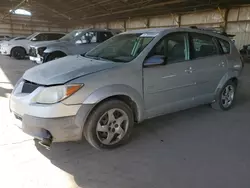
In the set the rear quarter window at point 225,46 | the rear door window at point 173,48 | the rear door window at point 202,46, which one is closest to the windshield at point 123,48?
the rear door window at point 173,48

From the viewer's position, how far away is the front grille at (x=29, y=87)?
2.56 meters

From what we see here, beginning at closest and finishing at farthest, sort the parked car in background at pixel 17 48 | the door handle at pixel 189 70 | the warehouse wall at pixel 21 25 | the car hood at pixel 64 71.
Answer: the car hood at pixel 64 71 → the door handle at pixel 189 70 → the parked car in background at pixel 17 48 → the warehouse wall at pixel 21 25

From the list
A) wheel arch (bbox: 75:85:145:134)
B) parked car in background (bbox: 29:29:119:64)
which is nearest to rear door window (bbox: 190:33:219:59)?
wheel arch (bbox: 75:85:145:134)

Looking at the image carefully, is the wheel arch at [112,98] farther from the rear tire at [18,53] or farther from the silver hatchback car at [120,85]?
the rear tire at [18,53]

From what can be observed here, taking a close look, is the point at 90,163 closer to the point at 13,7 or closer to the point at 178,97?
the point at 178,97

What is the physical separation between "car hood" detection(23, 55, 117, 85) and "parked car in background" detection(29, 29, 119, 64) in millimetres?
5910

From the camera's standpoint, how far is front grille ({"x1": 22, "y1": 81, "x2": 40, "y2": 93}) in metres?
2.56

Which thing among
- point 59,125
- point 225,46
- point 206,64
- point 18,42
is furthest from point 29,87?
point 18,42


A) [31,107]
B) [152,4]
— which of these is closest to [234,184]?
[31,107]

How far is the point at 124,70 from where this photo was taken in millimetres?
2727

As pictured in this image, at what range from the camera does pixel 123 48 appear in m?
3.35

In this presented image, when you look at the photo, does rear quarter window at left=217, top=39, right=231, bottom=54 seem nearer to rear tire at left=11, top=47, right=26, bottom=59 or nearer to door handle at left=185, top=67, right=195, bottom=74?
door handle at left=185, top=67, right=195, bottom=74

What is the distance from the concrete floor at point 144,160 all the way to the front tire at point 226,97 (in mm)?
647

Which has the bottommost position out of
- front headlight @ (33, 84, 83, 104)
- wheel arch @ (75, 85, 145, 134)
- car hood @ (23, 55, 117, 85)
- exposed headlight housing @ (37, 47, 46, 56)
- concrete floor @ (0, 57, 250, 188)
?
concrete floor @ (0, 57, 250, 188)
